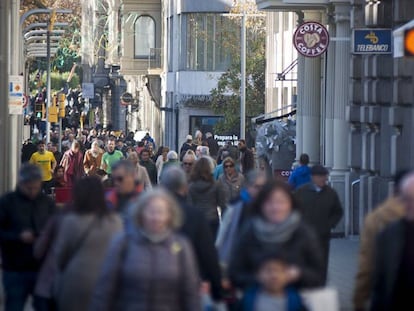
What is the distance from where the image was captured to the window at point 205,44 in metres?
60.5

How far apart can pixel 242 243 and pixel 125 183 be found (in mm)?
2795

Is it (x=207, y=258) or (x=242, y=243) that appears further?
(x=207, y=258)

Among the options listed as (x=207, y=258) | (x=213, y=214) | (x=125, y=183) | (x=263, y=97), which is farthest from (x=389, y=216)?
(x=263, y=97)

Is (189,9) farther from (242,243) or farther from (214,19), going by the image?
(242,243)

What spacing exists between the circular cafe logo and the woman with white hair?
66.2ft

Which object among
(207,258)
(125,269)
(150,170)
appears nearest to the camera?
(125,269)

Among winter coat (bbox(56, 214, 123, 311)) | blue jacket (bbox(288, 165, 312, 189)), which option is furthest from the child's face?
blue jacket (bbox(288, 165, 312, 189))

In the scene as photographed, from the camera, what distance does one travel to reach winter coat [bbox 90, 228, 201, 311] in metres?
8.91

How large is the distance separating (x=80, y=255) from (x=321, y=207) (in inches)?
196

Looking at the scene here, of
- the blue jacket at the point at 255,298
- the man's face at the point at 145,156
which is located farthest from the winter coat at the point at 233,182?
the blue jacket at the point at 255,298

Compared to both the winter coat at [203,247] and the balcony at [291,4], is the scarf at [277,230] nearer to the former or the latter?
the winter coat at [203,247]

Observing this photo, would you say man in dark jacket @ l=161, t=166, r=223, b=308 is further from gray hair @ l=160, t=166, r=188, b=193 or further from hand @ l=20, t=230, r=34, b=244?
hand @ l=20, t=230, r=34, b=244

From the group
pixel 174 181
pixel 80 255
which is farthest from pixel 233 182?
pixel 80 255

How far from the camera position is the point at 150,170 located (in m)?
28.2
